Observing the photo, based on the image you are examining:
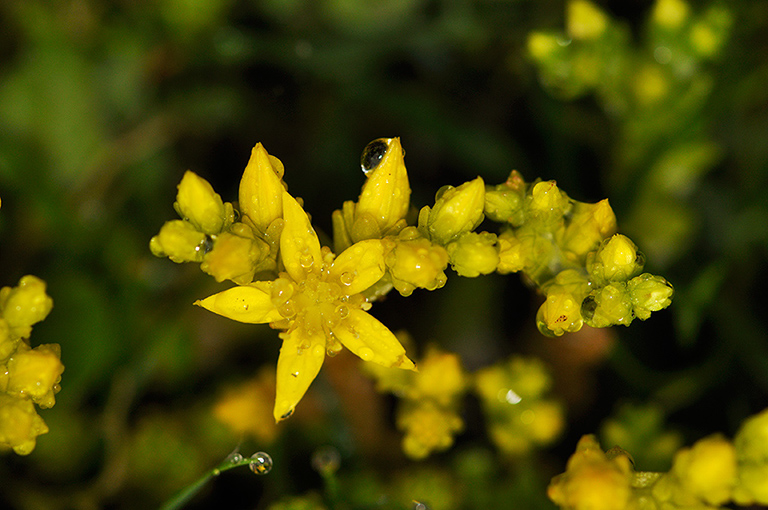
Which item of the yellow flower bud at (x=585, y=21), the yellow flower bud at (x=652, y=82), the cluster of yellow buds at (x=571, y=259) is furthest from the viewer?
the yellow flower bud at (x=652, y=82)

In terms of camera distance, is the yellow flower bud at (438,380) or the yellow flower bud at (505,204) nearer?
the yellow flower bud at (505,204)

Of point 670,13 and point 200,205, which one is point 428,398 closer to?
point 200,205

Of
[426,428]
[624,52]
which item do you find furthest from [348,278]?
[624,52]

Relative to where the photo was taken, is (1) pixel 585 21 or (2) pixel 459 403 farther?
(1) pixel 585 21

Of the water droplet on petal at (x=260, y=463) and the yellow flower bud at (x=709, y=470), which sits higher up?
the yellow flower bud at (x=709, y=470)

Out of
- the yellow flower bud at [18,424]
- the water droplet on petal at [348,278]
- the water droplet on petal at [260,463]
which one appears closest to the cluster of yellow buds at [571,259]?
the water droplet on petal at [348,278]

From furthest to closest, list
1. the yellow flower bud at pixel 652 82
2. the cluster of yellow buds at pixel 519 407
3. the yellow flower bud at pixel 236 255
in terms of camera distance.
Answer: the yellow flower bud at pixel 652 82, the cluster of yellow buds at pixel 519 407, the yellow flower bud at pixel 236 255

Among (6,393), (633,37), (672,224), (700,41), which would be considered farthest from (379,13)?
(6,393)

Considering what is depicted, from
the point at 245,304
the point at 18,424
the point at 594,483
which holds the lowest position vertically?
the point at 18,424

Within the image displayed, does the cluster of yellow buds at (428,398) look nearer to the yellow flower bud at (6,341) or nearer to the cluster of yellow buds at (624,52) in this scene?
the yellow flower bud at (6,341)
